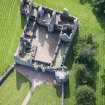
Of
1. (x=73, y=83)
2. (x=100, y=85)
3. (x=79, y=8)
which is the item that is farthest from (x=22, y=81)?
(x=79, y=8)

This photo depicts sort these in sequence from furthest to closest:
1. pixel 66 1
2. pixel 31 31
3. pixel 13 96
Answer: pixel 66 1 < pixel 31 31 < pixel 13 96

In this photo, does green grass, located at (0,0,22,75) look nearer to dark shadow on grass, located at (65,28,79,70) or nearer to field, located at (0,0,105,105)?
field, located at (0,0,105,105)

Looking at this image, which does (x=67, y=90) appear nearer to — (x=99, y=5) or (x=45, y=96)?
(x=45, y=96)

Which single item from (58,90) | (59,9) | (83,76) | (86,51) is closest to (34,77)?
(58,90)

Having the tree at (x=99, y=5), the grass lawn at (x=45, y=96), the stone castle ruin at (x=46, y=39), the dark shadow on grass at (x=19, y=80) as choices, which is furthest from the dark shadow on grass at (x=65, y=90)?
the tree at (x=99, y=5)

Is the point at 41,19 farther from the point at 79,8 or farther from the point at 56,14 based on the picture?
the point at 79,8

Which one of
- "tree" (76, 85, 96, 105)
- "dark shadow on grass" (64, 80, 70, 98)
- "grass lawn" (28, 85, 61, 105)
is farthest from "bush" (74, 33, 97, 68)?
"grass lawn" (28, 85, 61, 105)
